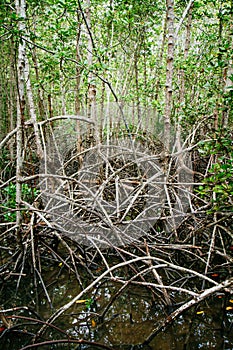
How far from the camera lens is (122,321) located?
2219 mm

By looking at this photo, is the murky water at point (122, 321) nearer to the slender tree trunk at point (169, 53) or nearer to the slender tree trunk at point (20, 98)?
the slender tree trunk at point (20, 98)

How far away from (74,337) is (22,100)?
159 cm

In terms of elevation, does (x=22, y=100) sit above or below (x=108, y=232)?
above

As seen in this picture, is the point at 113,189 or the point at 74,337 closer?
the point at 74,337

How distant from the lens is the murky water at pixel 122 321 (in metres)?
1.98

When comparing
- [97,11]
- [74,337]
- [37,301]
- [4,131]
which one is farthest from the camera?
[4,131]

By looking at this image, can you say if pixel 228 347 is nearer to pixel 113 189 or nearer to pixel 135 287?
pixel 135 287

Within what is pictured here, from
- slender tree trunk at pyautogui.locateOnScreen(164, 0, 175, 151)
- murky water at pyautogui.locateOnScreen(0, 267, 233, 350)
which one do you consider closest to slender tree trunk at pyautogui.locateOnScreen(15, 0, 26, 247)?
murky water at pyautogui.locateOnScreen(0, 267, 233, 350)

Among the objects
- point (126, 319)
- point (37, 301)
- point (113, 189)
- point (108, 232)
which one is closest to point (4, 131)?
point (113, 189)

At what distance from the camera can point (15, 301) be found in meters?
2.46

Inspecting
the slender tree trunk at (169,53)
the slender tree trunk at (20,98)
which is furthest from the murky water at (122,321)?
the slender tree trunk at (169,53)

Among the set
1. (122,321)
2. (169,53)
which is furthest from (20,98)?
(122,321)

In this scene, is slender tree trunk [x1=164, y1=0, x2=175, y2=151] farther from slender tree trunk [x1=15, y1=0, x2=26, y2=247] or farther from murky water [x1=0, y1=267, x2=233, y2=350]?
murky water [x1=0, y1=267, x2=233, y2=350]

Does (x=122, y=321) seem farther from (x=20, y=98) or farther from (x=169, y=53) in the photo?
(x=169, y=53)
